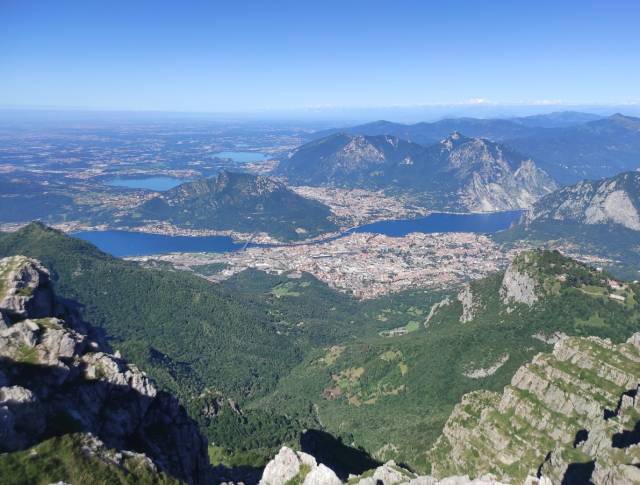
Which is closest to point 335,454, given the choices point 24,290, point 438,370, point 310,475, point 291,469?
point 291,469

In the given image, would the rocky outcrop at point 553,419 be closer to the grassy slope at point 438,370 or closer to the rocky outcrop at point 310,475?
the rocky outcrop at point 310,475

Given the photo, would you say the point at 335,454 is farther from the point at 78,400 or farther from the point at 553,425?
the point at 78,400

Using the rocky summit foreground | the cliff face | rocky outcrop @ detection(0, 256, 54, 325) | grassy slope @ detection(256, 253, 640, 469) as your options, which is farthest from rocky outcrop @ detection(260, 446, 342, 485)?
grassy slope @ detection(256, 253, 640, 469)

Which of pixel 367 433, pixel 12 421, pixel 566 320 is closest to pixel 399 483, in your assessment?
pixel 12 421

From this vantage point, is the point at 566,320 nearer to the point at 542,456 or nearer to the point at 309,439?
the point at 542,456

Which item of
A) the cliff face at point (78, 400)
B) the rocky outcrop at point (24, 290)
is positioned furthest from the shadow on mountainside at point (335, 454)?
the rocky outcrop at point (24, 290)

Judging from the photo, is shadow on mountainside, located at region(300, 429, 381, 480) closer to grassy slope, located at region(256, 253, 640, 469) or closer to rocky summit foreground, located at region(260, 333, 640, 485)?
rocky summit foreground, located at region(260, 333, 640, 485)
